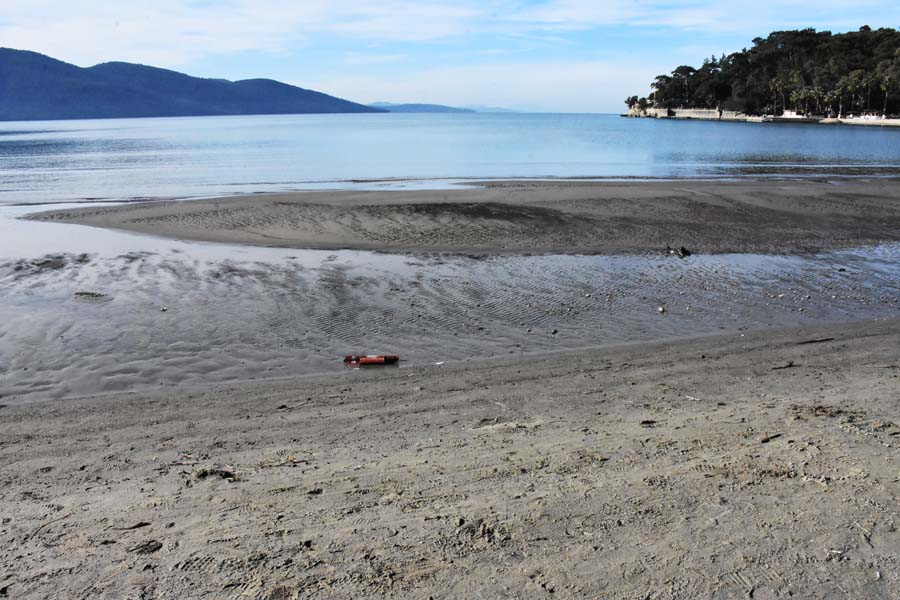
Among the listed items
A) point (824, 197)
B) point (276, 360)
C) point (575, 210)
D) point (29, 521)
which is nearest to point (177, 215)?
point (575, 210)

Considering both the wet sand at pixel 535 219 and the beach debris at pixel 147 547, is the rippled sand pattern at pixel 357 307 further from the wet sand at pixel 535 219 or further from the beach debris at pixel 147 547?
the beach debris at pixel 147 547

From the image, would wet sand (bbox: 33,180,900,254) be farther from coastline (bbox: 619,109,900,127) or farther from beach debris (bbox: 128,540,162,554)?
coastline (bbox: 619,109,900,127)

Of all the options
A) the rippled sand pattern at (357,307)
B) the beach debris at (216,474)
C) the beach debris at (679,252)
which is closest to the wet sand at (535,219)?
the beach debris at (679,252)

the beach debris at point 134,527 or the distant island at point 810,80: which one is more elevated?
the distant island at point 810,80

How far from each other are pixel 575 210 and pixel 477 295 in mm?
9736

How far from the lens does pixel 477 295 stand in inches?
446

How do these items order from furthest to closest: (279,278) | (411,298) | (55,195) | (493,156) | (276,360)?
(493,156) < (55,195) < (279,278) < (411,298) < (276,360)

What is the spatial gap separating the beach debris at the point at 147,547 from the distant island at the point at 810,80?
136 meters

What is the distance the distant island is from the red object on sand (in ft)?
433

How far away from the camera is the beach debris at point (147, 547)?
3826 mm

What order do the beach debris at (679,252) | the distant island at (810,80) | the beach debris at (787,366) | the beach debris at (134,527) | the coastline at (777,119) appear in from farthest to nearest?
the distant island at (810,80) → the coastline at (777,119) → the beach debris at (679,252) → the beach debris at (787,366) → the beach debris at (134,527)

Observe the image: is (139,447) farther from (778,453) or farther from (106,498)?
(778,453)

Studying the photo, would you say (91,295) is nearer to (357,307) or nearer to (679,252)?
(357,307)

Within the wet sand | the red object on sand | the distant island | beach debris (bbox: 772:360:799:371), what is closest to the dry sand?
beach debris (bbox: 772:360:799:371)
